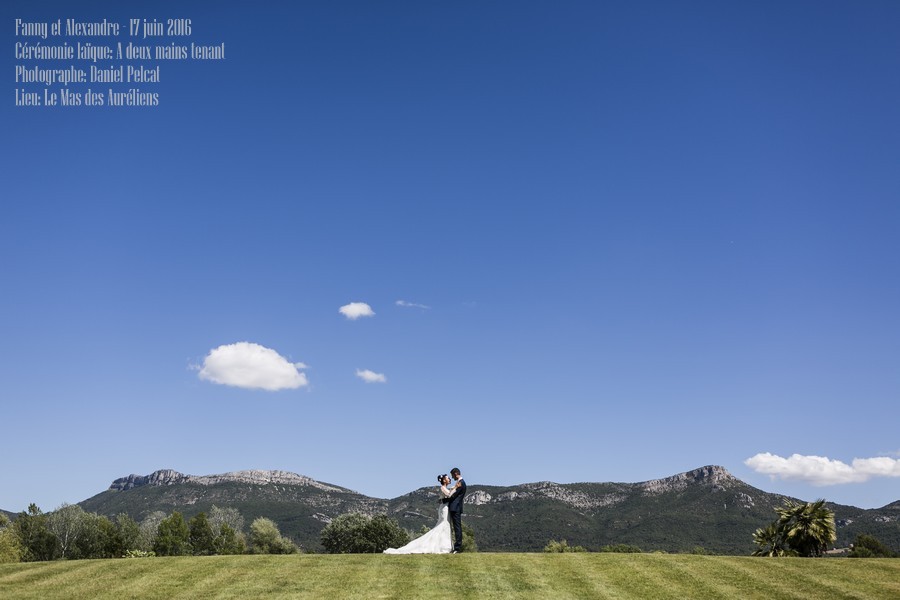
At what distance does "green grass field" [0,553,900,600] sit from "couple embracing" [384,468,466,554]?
2.13 meters

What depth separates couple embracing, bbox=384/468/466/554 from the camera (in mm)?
26312

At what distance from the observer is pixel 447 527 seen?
87.5 ft

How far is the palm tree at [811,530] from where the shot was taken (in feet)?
166

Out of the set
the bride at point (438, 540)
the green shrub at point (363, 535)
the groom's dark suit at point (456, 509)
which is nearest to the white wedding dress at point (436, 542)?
the bride at point (438, 540)

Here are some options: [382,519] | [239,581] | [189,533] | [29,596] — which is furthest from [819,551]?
[189,533]

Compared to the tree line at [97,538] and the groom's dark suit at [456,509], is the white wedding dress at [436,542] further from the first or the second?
the tree line at [97,538]

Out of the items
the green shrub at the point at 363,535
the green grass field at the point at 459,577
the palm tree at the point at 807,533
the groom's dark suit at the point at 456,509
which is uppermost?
the groom's dark suit at the point at 456,509

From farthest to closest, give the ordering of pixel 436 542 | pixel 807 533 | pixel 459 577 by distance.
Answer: pixel 807 533 → pixel 436 542 → pixel 459 577

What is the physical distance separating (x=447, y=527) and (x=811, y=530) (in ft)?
119

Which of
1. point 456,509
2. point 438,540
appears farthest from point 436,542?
point 456,509

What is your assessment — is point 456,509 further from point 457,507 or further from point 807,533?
point 807,533

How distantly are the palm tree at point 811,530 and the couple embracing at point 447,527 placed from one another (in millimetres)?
34553

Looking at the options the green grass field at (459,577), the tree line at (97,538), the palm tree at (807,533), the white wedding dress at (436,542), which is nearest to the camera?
the green grass field at (459,577)

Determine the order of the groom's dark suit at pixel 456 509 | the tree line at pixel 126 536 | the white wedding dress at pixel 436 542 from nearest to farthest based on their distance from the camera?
the white wedding dress at pixel 436 542
the groom's dark suit at pixel 456 509
the tree line at pixel 126 536
